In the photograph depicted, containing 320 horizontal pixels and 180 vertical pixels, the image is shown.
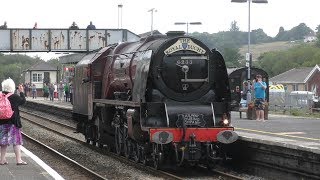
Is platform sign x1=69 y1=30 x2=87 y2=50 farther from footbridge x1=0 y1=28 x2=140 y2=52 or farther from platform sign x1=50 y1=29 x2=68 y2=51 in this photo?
platform sign x1=50 y1=29 x2=68 y2=51

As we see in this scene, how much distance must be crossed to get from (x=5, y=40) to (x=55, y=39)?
11.3 feet

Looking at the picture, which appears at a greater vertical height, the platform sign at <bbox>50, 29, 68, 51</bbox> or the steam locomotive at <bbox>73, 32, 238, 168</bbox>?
the platform sign at <bbox>50, 29, 68, 51</bbox>

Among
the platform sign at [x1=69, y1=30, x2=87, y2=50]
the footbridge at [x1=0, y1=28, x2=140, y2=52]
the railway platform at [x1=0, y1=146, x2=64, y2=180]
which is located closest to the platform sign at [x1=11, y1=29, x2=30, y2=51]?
the footbridge at [x1=0, y1=28, x2=140, y2=52]

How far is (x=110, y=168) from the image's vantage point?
1353 centimetres

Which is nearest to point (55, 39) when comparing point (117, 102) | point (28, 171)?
point (117, 102)

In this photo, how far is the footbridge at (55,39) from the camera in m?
39.7

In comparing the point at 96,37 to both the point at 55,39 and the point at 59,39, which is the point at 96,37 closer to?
the point at 59,39

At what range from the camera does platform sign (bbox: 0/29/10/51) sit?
39.6 m

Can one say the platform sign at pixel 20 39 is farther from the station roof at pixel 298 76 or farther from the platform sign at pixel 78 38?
the station roof at pixel 298 76

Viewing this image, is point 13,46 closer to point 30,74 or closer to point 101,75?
point 101,75

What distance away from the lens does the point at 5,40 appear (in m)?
39.8

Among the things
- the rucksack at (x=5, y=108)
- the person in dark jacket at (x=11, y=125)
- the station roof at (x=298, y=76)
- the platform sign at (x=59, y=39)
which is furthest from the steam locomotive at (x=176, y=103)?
the station roof at (x=298, y=76)

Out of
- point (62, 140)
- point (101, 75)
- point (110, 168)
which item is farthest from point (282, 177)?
point (62, 140)

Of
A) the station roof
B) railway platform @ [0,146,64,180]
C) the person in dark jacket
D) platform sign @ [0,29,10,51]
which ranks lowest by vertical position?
railway platform @ [0,146,64,180]
